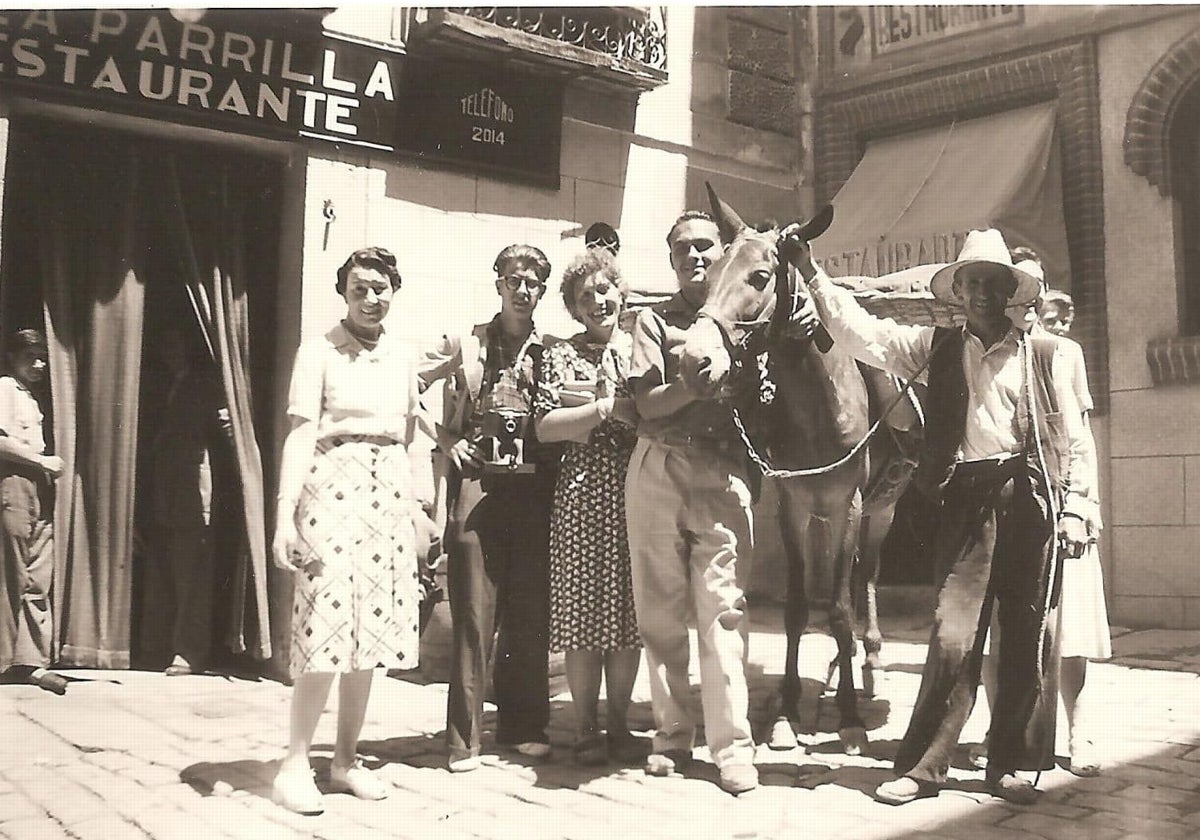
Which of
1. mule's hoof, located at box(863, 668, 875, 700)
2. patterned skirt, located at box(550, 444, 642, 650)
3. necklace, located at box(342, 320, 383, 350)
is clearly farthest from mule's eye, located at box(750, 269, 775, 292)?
mule's hoof, located at box(863, 668, 875, 700)

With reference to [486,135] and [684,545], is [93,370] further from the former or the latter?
[684,545]

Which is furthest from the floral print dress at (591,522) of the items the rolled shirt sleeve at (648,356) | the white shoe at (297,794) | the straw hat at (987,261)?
the straw hat at (987,261)

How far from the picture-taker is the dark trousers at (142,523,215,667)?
15.7 ft

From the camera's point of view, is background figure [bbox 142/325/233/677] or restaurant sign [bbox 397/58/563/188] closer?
restaurant sign [bbox 397/58/563/188]

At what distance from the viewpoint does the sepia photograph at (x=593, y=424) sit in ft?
9.55

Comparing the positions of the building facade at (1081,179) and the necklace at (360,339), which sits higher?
the building facade at (1081,179)

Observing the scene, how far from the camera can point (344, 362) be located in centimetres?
291

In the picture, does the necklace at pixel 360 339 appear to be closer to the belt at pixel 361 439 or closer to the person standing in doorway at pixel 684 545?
the belt at pixel 361 439

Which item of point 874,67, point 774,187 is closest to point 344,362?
point 774,187

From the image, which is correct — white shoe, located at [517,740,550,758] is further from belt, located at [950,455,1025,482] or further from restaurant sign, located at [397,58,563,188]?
restaurant sign, located at [397,58,563,188]

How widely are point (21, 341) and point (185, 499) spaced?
109cm

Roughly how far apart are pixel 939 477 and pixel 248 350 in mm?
3053

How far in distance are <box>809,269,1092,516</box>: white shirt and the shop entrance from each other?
237 cm

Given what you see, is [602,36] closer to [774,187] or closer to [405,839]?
[774,187]
